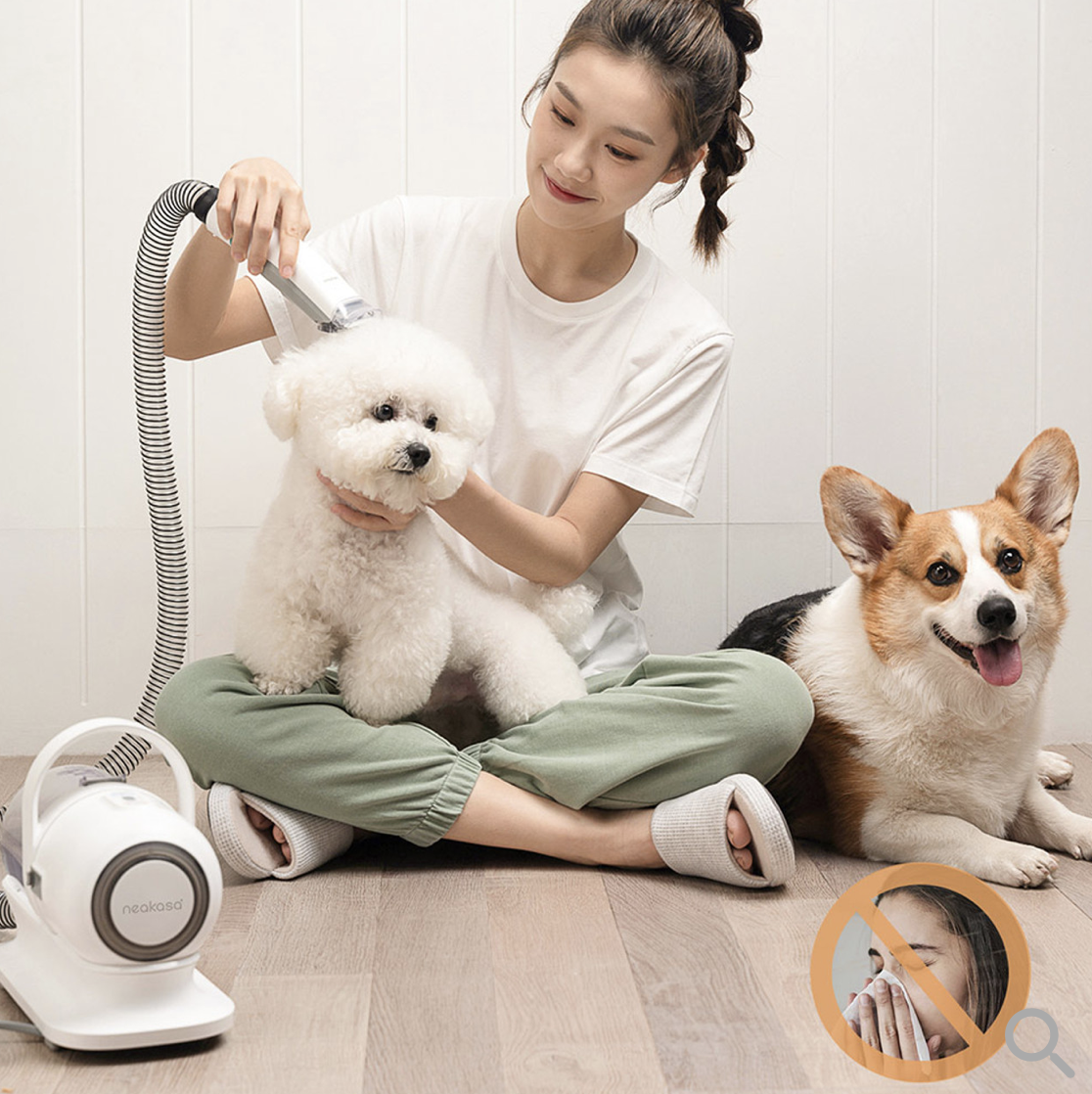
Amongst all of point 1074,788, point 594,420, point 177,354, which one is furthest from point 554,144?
point 1074,788

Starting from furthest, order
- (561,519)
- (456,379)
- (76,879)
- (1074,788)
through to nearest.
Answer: (1074,788), (561,519), (456,379), (76,879)

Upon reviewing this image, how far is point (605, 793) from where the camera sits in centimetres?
146

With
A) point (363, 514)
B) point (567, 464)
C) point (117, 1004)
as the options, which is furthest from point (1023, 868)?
point (117, 1004)

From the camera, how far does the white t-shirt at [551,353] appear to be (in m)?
1.64

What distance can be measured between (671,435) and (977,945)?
2.76ft

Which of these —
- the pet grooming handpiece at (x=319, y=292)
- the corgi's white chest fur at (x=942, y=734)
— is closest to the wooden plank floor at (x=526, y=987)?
the corgi's white chest fur at (x=942, y=734)

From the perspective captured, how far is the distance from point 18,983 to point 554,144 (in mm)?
1104

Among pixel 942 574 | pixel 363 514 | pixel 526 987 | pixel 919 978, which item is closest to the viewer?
pixel 919 978

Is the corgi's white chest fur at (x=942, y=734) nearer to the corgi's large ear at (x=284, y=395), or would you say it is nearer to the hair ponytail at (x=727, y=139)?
the hair ponytail at (x=727, y=139)

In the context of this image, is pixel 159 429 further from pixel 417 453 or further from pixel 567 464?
pixel 567 464

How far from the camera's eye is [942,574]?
4.80ft

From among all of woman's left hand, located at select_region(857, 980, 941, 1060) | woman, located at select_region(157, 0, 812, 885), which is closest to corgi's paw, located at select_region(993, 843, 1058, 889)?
woman, located at select_region(157, 0, 812, 885)

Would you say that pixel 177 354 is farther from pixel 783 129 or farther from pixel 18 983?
pixel 783 129

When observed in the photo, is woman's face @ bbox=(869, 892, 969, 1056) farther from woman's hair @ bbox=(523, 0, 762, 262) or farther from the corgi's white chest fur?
woman's hair @ bbox=(523, 0, 762, 262)
